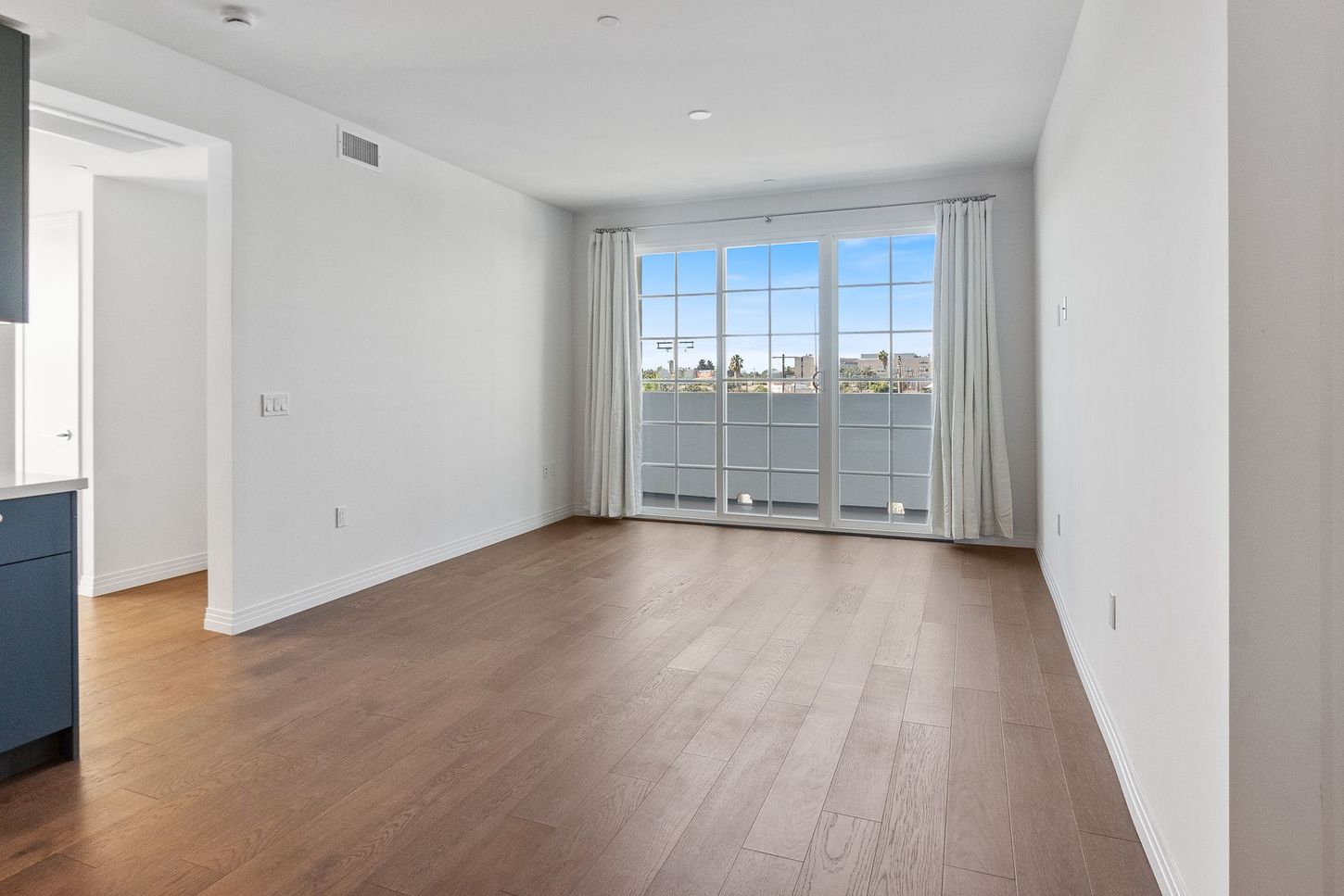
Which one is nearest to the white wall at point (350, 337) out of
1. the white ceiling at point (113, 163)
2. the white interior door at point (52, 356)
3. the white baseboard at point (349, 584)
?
the white baseboard at point (349, 584)

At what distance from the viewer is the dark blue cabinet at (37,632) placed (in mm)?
2217

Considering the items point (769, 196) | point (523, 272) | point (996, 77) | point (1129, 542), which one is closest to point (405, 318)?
point (523, 272)

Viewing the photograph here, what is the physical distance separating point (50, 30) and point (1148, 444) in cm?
345

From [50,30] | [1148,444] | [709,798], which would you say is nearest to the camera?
[1148,444]

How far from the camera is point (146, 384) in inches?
180

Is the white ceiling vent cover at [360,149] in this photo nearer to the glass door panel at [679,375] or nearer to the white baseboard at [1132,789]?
the glass door panel at [679,375]

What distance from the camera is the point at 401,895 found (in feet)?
5.61

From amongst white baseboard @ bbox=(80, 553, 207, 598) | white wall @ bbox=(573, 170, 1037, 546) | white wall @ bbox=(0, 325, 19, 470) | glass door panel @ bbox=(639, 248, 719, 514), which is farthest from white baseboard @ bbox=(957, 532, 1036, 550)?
white wall @ bbox=(0, 325, 19, 470)

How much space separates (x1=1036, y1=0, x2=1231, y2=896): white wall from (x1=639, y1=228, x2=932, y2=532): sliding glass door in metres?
2.62

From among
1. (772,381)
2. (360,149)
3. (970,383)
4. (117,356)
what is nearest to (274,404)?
(117,356)

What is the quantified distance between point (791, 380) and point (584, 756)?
4.25 metres

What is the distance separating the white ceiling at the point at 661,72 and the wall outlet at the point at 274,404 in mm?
1497

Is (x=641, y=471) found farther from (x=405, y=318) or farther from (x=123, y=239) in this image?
(x=123, y=239)

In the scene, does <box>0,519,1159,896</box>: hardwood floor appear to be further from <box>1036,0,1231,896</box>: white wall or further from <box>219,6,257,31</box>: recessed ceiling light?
<box>219,6,257,31</box>: recessed ceiling light
